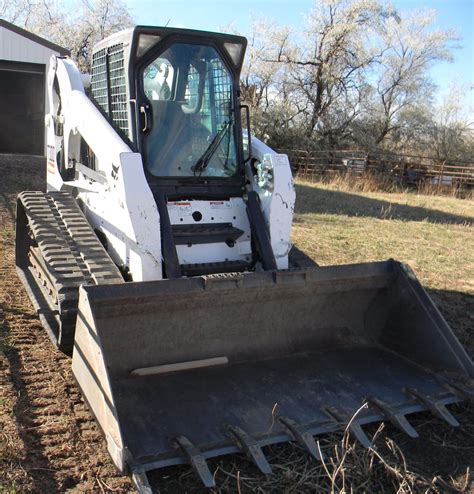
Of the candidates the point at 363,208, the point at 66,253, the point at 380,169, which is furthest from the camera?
the point at 380,169

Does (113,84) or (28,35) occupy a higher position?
(28,35)

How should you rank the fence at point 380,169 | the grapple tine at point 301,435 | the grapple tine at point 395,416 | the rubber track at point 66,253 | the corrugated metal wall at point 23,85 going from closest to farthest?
1. the grapple tine at point 301,435
2. the grapple tine at point 395,416
3. the rubber track at point 66,253
4. the corrugated metal wall at point 23,85
5. the fence at point 380,169

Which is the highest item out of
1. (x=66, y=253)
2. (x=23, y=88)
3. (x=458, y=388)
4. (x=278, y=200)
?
(x=23, y=88)

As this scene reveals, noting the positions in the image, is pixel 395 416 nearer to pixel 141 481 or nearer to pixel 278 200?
pixel 141 481

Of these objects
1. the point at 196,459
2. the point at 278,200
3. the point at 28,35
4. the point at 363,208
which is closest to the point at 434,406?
the point at 196,459

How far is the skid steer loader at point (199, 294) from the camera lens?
351 centimetres

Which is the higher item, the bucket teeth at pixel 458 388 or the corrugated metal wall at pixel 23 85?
the corrugated metal wall at pixel 23 85

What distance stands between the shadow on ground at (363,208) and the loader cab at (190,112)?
7758 mm

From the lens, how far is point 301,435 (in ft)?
11.1

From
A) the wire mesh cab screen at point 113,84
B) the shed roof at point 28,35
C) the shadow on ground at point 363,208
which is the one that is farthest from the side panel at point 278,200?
the shed roof at point 28,35

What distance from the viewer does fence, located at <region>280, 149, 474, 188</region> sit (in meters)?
24.8

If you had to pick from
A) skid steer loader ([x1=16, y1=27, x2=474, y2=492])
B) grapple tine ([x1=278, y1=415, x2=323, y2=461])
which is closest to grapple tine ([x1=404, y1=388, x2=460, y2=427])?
skid steer loader ([x1=16, y1=27, x2=474, y2=492])

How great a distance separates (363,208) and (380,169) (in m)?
12.5

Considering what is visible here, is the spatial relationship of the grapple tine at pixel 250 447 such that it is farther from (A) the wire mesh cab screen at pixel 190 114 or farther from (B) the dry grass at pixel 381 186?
(B) the dry grass at pixel 381 186
